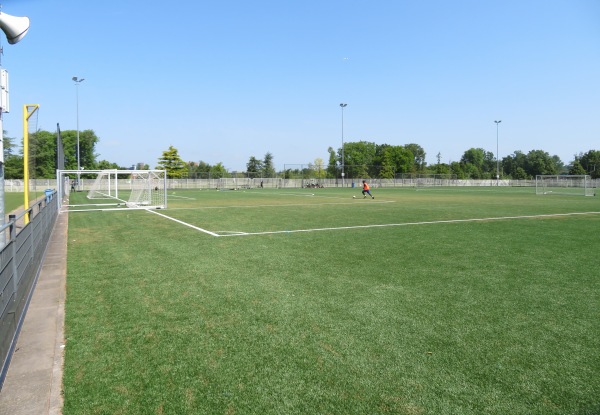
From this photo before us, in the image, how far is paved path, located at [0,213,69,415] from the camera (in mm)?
3049

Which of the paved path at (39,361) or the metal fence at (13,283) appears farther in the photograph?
the metal fence at (13,283)

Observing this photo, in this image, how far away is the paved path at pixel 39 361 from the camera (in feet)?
10.0

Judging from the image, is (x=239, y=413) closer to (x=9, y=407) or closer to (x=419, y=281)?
(x=9, y=407)

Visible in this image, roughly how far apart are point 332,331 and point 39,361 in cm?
276

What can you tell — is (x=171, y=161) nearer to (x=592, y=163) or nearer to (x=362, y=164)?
(x=362, y=164)

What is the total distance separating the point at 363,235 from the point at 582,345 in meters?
7.56

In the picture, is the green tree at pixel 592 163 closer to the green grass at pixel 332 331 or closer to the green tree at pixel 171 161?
the green tree at pixel 171 161

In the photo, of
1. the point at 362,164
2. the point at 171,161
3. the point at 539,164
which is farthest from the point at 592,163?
the point at 171,161

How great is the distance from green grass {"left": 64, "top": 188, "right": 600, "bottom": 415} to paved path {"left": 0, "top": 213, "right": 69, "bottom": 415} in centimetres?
13

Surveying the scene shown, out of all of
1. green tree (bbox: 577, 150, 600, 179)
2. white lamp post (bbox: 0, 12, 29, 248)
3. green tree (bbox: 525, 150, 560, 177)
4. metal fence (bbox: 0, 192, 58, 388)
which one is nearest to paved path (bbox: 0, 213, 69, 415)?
metal fence (bbox: 0, 192, 58, 388)

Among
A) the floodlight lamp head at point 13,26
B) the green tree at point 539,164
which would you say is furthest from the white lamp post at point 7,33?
the green tree at point 539,164

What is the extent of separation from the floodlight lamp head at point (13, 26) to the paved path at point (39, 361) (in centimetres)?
317

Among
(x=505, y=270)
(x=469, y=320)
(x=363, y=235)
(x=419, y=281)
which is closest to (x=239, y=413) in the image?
(x=469, y=320)

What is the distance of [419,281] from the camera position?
645 centimetres
